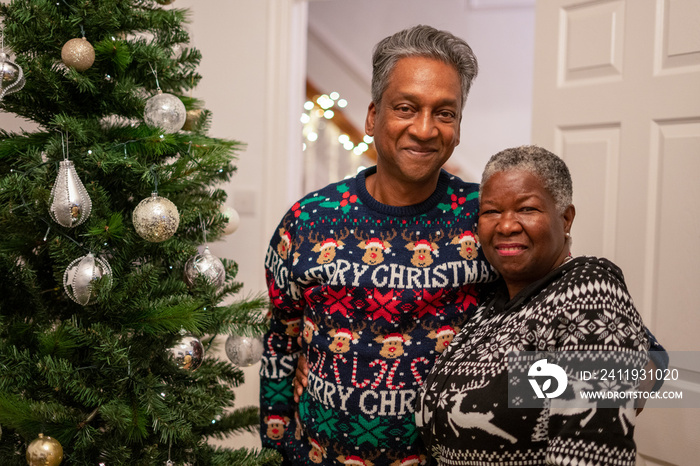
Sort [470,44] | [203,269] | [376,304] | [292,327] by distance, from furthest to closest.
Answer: [470,44] < [292,327] < [203,269] < [376,304]

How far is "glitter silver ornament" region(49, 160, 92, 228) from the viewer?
1168mm

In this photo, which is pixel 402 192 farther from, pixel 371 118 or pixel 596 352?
pixel 596 352

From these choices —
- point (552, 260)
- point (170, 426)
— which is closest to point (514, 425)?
point (552, 260)

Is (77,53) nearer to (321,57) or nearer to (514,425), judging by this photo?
(514,425)

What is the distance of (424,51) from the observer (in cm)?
124

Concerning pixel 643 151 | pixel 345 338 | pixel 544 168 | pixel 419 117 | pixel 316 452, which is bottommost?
pixel 316 452

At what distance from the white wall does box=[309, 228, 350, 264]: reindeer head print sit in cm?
331

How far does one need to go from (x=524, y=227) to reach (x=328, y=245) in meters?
0.43

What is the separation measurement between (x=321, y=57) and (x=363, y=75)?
34 centimetres

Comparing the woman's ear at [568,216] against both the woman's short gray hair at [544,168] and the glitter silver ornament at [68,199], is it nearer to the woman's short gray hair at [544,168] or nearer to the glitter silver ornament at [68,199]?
the woman's short gray hair at [544,168]

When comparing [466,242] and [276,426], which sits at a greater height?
[466,242]

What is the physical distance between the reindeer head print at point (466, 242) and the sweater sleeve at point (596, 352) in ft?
1.03

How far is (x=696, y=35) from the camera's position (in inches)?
64.2

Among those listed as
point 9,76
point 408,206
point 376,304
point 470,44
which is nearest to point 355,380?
point 376,304
